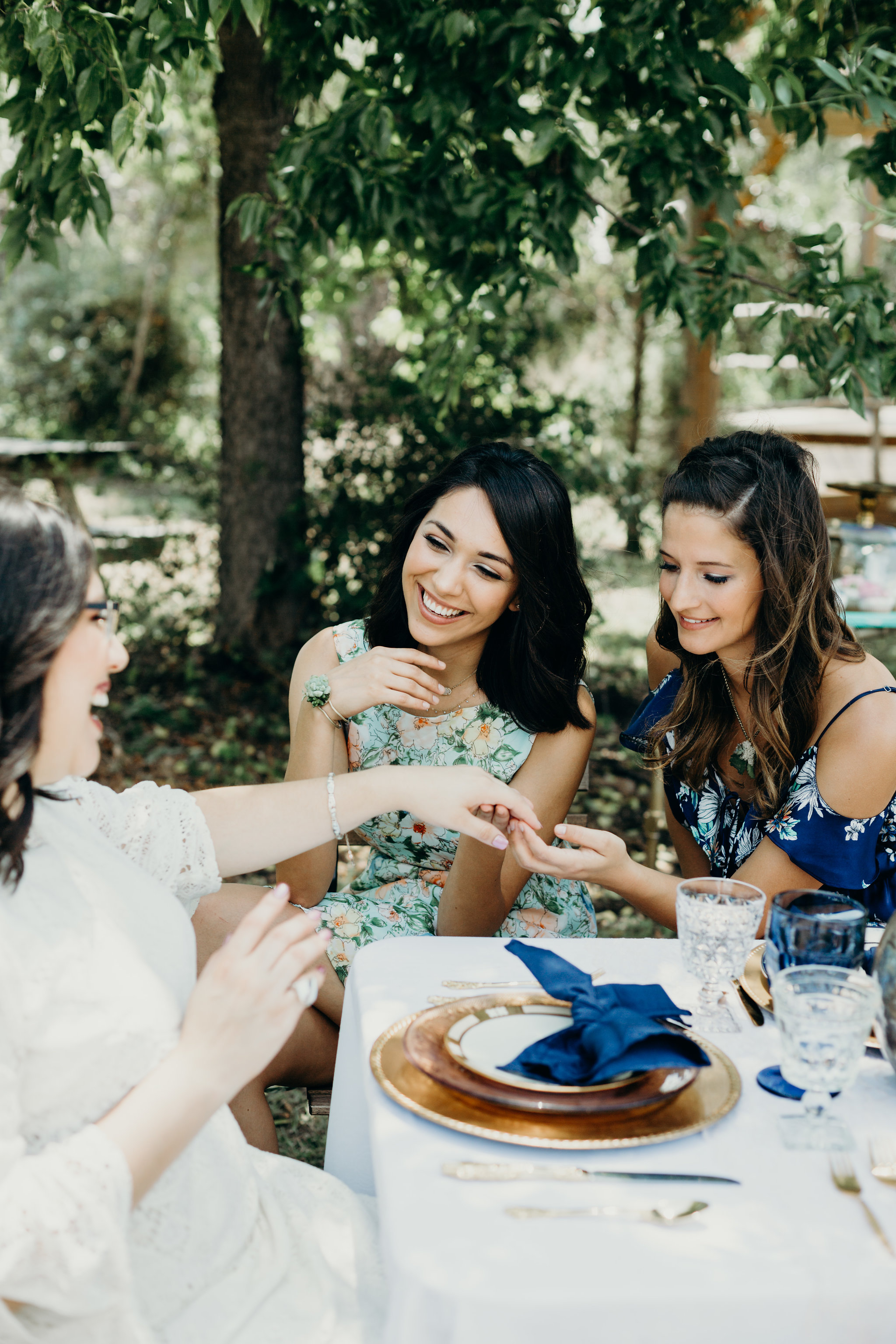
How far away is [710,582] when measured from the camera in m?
2.40

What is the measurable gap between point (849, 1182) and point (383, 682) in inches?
58.5

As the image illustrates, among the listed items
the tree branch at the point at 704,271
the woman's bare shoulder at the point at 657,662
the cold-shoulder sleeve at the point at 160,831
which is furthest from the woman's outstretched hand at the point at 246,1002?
the tree branch at the point at 704,271

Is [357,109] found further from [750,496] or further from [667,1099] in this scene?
[667,1099]

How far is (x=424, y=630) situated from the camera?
2621 millimetres

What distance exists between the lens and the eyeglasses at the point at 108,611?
1321 mm

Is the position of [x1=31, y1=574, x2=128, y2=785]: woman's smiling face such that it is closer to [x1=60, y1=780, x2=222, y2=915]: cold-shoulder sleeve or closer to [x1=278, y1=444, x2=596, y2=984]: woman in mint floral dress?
[x1=60, y1=780, x2=222, y2=915]: cold-shoulder sleeve

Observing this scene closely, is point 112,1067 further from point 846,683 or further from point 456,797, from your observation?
point 846,683

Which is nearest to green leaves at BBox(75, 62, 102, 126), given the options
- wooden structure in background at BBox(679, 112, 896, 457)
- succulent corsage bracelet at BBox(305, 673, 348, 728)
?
succulent corsage bracelet at BBox(305, 673, 348, 728)

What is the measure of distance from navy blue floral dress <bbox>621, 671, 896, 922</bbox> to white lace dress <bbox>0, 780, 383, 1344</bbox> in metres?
1.18

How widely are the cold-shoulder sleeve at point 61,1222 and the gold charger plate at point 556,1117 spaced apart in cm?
33

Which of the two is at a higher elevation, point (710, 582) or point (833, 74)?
point (833, 74)

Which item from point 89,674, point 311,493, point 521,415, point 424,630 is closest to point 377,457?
point 311,493

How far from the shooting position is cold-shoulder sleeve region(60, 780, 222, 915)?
1715mm

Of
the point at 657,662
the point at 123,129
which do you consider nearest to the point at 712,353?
the point at 657,662
